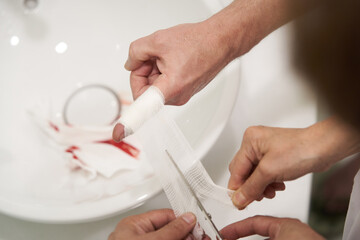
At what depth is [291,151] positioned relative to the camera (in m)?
0.43

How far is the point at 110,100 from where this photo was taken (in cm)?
74

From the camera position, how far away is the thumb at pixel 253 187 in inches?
17.3

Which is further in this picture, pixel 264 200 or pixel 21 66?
pixel 21 66

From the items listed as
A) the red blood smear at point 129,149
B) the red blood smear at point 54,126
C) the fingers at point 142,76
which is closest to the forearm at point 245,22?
the fingers at point 142,76

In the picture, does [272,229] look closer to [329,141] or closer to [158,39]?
[329,141]

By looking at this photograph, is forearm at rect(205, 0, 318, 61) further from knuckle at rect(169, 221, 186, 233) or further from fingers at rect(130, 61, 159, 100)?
knuckle at rect(169, 221, 186, 233)

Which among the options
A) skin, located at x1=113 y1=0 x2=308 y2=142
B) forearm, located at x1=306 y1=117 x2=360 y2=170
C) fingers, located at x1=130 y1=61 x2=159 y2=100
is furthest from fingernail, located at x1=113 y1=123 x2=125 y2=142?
forearm, located at x1=306 y1=117 x2=360 y2=170

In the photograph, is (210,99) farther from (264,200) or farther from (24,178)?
(24,178)

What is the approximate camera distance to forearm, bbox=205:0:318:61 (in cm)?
52

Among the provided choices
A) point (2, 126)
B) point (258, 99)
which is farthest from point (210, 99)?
point (2, 126)

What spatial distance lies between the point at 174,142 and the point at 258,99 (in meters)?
0.22

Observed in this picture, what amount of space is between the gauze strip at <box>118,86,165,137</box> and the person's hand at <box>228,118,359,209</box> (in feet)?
0.43

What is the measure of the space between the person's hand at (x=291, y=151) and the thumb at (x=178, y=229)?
7cm

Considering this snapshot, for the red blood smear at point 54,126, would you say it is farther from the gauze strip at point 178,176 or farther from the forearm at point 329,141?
the forearm at point 329,141
